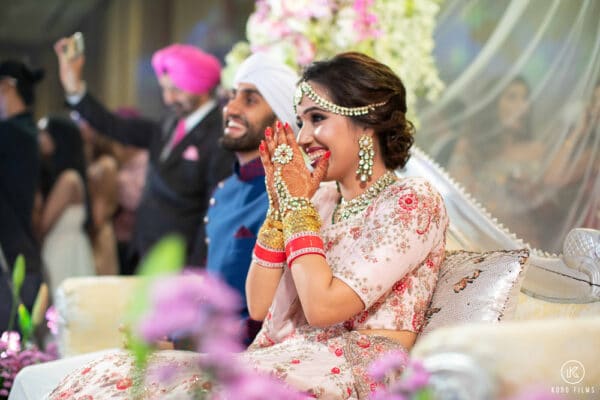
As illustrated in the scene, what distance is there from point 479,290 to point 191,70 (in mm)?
2737

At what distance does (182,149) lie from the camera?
4.21 meters

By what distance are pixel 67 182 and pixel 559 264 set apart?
378cm

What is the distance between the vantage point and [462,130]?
300 cm

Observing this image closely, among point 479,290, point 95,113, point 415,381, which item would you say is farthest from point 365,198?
point 95,113

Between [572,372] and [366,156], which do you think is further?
[366,156]

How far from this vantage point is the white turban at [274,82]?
2930 mm

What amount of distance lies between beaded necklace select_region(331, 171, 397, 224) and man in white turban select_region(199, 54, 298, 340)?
A: 632 mm

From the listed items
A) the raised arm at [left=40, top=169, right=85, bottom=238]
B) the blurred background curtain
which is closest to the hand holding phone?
the raised arm at [left=40, top=169, right=85, bottom=238]

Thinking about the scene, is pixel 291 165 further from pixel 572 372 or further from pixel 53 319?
pixel 53 319

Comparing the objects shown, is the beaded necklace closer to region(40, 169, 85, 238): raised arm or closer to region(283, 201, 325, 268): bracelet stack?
region(283, 201, 325, 268): bracelet stack

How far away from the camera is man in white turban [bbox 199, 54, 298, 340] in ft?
9.50

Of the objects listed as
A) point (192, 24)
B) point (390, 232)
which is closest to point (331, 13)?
point (390, 232)

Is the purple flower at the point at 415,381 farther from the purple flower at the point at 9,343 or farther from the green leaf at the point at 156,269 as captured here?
the purple flower at the point at 9,343

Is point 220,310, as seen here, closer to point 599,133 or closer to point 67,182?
point 599,133
